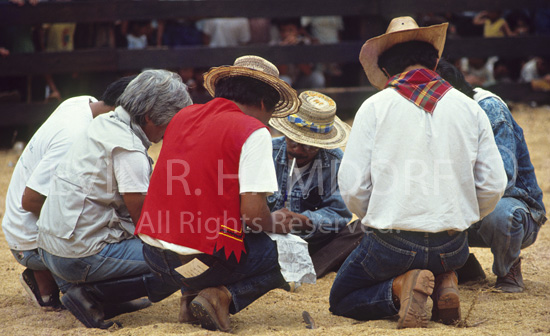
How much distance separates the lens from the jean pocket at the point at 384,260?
2.68 m

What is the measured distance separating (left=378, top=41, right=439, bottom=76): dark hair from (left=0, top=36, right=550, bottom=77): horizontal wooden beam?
15.4 feet

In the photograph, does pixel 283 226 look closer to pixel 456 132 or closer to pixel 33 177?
pixel 456 132

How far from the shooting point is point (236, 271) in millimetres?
2730

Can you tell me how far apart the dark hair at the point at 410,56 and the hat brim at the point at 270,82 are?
1.57 ft

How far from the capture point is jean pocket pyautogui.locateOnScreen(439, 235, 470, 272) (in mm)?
2704

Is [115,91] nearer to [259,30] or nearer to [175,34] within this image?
[175,34]

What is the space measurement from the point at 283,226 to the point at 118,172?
817mm

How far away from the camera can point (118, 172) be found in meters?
2.81

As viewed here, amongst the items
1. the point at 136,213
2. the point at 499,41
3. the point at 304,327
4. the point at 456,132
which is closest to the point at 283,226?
the point at 304,327

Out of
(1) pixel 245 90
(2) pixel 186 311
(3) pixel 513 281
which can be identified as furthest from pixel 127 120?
(3) pixel 513 281

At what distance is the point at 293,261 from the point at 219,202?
0.49m

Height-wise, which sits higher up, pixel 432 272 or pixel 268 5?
pixel 268 5

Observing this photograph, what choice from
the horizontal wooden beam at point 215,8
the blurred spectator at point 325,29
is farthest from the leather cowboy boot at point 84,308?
the blurred spectator at point 325,29

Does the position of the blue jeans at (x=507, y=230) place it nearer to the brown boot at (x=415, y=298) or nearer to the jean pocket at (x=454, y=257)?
the jean pocket at (x=454, y=257)
